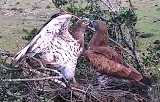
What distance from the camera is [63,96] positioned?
6723 mm

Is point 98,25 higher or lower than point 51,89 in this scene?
higher

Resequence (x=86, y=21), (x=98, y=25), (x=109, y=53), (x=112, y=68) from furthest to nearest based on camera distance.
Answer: (x=86, y=21)
(x=98, y=25)
(x=109, y=53)
(x=112, y=68)

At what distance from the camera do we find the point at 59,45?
6.98 meters

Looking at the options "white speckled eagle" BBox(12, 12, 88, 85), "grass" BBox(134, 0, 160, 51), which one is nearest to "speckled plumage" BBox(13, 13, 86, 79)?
"white speckled eagle" BBox(12, 12, 88, 85)

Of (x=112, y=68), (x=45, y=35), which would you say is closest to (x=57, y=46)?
(x=45, y=35)

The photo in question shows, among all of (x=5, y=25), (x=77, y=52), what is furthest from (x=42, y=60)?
(x=5, y=25)

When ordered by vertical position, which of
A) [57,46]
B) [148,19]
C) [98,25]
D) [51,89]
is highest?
[98,25]

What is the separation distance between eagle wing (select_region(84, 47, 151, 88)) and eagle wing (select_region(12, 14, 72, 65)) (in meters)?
0.63

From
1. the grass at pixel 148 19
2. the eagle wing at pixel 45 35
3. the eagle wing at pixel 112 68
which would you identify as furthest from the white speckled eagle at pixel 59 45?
the grass at pixel 148 19

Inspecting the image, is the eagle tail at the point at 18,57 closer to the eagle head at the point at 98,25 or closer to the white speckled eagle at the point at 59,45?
the white speckled eagle at the point at 59,45

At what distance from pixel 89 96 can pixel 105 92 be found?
32 cm

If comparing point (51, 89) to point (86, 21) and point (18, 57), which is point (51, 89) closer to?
point (18, 57)

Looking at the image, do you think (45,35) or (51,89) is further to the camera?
(45,35)

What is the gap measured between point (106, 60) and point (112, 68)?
163mm
